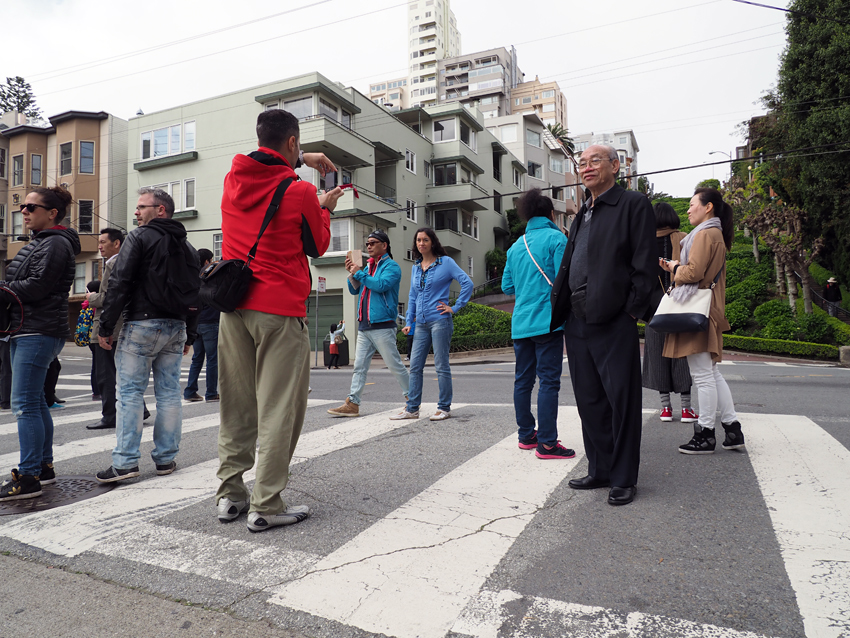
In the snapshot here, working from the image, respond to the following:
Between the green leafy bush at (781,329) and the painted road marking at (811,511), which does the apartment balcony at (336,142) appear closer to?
the green leafy bush at (781,329)

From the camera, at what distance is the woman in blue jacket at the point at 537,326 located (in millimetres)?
4273

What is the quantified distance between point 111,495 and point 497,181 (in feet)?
148

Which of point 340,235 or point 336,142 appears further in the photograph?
point 340,235

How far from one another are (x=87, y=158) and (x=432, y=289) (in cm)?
3624

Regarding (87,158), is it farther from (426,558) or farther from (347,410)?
(426,558)

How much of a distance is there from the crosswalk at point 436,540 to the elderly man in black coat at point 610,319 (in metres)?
0.25

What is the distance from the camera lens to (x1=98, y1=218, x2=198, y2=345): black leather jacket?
→ 3973mm

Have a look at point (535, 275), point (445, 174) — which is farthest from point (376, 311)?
point (445, 174)

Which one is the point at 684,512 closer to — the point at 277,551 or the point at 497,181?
the point at 277,551

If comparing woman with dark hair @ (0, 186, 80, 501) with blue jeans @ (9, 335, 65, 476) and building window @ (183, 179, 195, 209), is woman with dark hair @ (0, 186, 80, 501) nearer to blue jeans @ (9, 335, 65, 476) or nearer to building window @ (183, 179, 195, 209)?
blue jeans @ (9, 335, 65, 476)

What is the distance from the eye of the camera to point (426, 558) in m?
2.54

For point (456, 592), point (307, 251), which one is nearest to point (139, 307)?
point (307, 251)

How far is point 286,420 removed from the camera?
9.98 ft

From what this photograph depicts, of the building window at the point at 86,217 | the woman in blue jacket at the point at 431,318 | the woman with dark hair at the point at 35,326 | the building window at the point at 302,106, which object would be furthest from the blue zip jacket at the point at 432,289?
the building window at the point at 86,217
